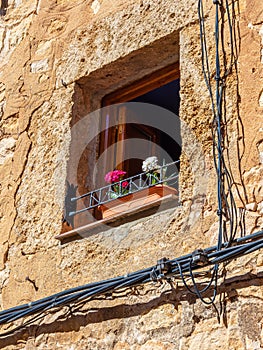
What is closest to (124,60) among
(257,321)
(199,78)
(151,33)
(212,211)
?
(151,33)

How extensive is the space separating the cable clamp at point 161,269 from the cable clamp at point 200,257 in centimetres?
15

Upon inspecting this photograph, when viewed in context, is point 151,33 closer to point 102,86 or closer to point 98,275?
point 102,86

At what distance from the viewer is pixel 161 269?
12.3ft

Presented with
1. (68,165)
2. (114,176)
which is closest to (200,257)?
(114,176)

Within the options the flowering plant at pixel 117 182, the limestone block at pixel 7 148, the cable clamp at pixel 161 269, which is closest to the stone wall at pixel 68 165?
the limestone block at pixel 7 148

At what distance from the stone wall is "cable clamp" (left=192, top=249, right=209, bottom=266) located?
0.13 meters

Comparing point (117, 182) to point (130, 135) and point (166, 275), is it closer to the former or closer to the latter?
point (130, 135)

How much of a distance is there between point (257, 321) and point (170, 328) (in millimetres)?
455

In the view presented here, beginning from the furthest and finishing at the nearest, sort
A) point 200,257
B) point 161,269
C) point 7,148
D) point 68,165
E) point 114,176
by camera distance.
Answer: point 7,148
point 68,165
point 114,176
point 161,269
point 200,257

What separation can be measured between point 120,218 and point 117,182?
30 cm

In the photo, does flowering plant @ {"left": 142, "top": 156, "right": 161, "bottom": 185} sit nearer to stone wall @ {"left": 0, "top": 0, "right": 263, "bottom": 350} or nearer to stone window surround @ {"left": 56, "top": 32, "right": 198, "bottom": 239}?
stone wall @ {"left": 0, "top": 0, "right": 263, "bottom": 350}

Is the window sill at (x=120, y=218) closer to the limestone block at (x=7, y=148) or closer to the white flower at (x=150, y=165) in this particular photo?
the white flower at (x=150, y=165)

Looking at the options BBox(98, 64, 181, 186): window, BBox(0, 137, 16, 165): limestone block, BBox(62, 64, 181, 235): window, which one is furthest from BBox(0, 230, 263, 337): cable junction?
BBox(0, 137, 16, 165): limestone block

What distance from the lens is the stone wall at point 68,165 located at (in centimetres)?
375
